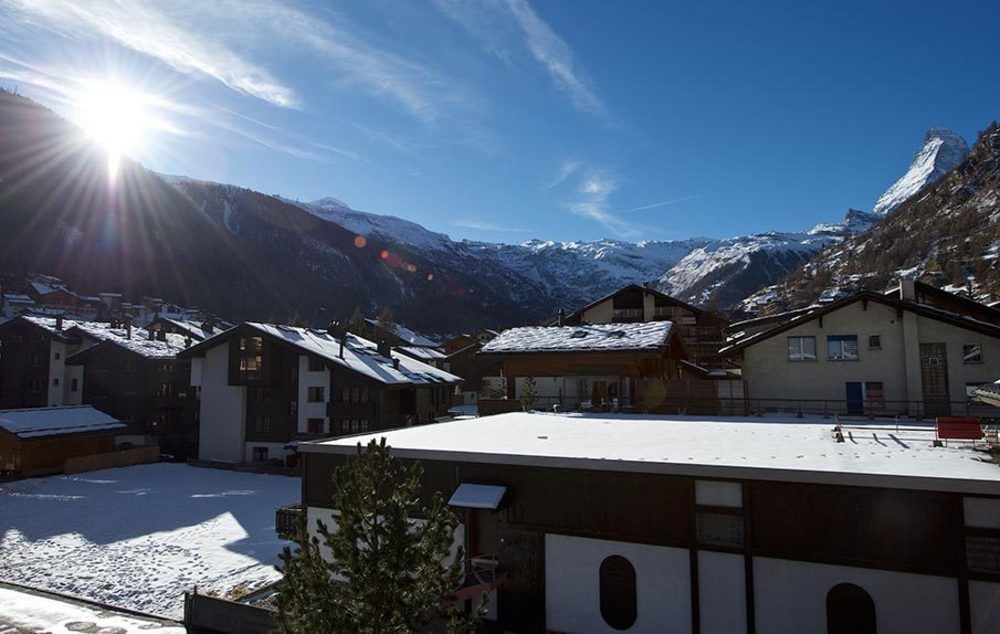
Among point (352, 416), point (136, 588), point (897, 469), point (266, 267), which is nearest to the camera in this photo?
point (897, 469)

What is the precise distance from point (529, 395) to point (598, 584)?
15139mm

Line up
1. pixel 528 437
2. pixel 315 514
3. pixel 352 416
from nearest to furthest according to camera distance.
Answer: pixel 315 514
pixel 528 437
pixel 352 416

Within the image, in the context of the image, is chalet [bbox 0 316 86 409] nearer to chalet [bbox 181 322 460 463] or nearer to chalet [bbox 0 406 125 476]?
chalet [bbox 0 406 125 476]

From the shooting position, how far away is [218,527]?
2339cm

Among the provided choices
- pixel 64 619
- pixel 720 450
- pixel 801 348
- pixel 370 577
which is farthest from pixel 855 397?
pixel 64 619

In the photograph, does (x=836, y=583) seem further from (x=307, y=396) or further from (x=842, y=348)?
(x=307, y=396)

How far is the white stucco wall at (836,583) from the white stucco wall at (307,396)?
103 feet

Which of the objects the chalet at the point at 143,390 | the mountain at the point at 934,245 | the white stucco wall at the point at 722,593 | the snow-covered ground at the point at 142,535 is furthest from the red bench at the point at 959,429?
the mountain at the point at 934,245

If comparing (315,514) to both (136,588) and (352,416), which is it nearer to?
(136,588)

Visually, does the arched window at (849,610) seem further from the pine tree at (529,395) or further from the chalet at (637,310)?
the chalet at (637,310)

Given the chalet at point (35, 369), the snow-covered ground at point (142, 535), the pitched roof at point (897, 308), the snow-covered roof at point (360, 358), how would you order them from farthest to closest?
the chalet at point (35, 369) < the snow-covered roof at point (360, 358) < the pitched roof at point (897, 308) < the snow-covered ground at point (142, 535)

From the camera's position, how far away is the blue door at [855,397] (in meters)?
27.5

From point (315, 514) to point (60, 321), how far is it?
4954cm

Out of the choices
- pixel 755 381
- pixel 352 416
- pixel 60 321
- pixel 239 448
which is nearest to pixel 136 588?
pixel 352 416
